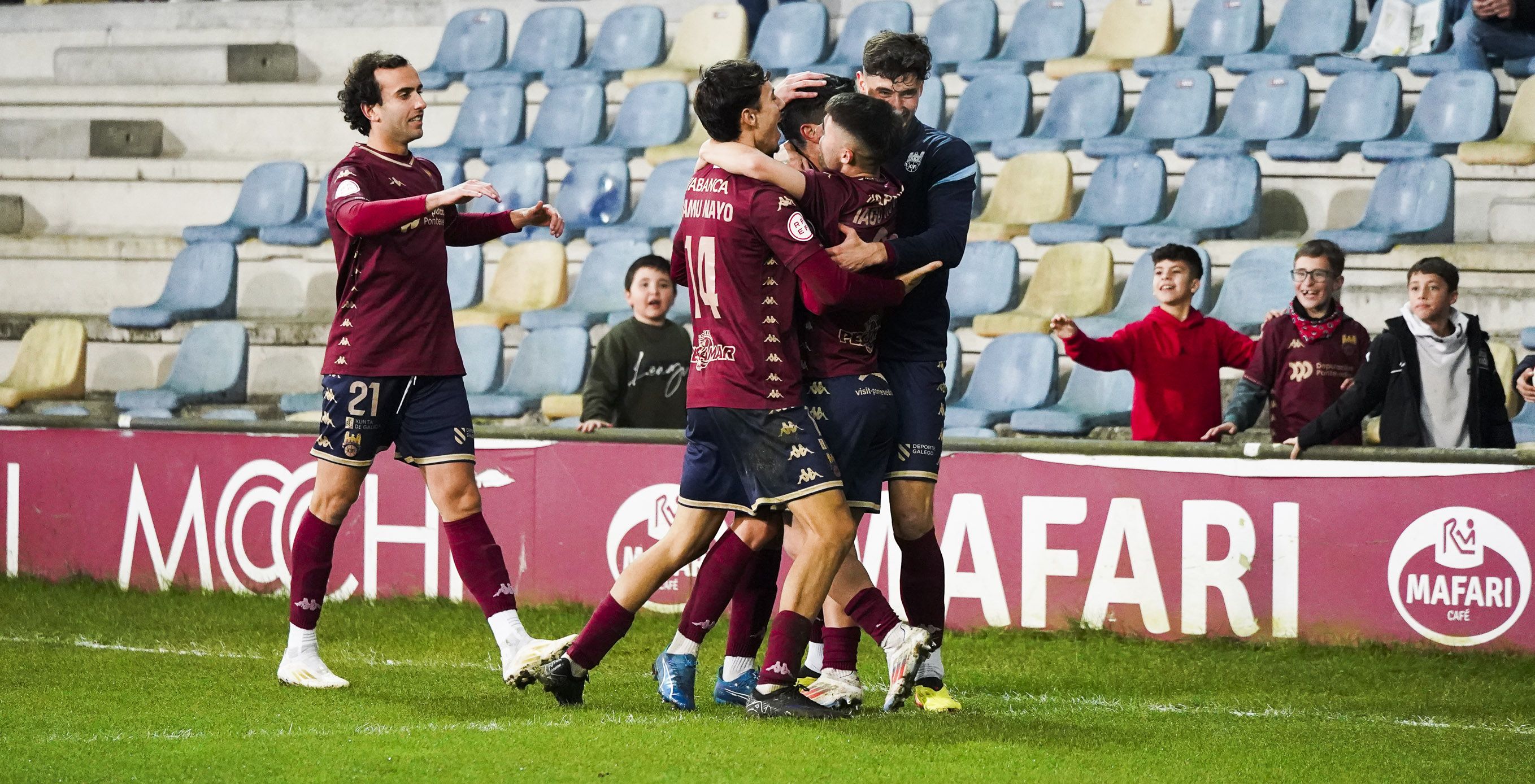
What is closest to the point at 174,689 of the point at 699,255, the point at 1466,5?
the point at 699,255

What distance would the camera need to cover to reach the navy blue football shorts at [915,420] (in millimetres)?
4859

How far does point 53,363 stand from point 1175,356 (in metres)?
7.72

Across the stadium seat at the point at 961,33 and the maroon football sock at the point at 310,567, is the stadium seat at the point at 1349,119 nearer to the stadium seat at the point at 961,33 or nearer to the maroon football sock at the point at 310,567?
the stadium seat at the point at 961,33

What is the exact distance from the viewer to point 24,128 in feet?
43.0

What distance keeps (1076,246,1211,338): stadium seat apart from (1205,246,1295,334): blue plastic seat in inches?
5.1

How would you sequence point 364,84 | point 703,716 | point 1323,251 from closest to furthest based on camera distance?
1. point 703,716
2. point 364,84
3. point 1323,251

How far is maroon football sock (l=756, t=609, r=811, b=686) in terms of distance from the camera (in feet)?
14.9

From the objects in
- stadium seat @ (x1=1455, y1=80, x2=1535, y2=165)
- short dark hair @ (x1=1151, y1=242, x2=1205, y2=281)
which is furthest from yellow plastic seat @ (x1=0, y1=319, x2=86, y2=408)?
stadium seat @ (x1=1455, y1=80, x2=1535, y2=165)

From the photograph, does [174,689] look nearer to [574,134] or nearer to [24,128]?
[574,134]

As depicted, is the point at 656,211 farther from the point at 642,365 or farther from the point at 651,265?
the point at 642,365

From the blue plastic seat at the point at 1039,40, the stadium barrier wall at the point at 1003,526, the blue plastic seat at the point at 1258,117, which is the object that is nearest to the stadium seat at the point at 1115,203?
the blue plastic seat at the point at 1258,117

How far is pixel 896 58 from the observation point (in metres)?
Answer: 4.72

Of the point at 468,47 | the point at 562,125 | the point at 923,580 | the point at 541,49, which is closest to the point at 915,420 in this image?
the point at 923,580

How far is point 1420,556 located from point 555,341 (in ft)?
17.6
